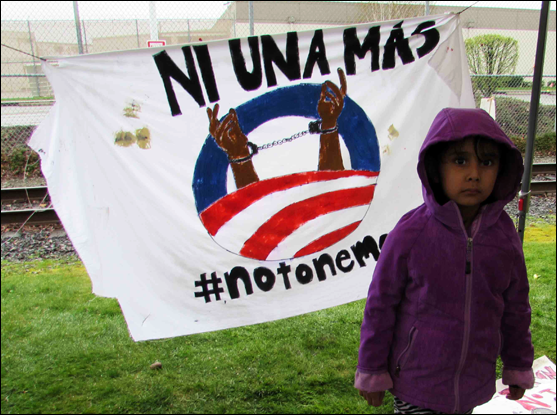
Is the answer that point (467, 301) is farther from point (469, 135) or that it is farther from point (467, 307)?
point (469, 135)

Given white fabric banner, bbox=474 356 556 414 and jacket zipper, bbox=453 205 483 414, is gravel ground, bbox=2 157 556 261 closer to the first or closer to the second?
white fabric banner, bbox=474 356 556 414

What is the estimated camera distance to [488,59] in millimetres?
8070

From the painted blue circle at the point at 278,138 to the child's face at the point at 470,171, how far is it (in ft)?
3.52

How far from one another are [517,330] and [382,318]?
46 centimetres

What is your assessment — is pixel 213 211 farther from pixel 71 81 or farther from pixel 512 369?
pixel 512 369

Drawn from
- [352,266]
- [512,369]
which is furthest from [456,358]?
[352,266]

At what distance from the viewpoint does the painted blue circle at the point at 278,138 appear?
7.84ft

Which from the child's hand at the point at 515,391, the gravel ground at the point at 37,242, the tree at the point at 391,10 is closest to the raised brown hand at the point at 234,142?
the child's hand at the point at 515,391

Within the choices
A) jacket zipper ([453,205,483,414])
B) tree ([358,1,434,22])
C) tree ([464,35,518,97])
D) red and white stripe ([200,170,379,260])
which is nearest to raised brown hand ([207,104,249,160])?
red and white stripe ([200,170,379,260])

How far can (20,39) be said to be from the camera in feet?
25.1

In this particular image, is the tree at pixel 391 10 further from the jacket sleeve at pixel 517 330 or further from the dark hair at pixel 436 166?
the jacket sleeve at pixel 517 330

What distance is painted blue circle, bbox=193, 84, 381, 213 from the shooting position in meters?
2.39

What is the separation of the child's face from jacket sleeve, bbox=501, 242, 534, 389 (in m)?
0.24

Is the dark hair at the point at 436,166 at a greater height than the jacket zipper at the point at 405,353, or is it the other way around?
the dark hair at the point at 436,166
